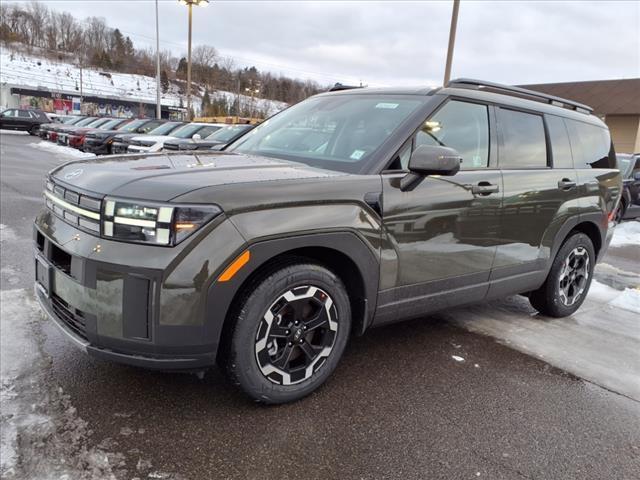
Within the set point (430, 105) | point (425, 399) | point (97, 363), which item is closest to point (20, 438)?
point (97, 363)

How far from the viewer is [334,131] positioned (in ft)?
11.8

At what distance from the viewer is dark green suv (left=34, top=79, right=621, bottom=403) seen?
2.33 meters

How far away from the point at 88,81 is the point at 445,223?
109m

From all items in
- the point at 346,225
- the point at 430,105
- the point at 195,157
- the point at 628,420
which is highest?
the point at 430,105

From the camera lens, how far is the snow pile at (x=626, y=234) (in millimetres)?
9430

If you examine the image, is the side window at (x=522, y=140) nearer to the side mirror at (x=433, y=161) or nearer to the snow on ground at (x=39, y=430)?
the side mirror at (x=433, y=161)

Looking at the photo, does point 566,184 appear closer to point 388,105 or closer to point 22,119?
point 388,105

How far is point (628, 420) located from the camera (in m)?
3.02

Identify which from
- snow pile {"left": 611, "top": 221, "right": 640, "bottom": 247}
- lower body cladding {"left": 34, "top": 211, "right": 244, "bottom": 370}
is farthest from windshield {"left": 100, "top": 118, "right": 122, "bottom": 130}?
lower body cladding {"left": 34, "top": 211, "right": 244, "bottom": 370}

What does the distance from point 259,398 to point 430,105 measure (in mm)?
2136

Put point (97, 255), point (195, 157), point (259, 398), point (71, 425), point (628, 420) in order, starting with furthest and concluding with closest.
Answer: point (195, 157) → point (628, 420) → point (259, 398) → point (71, 425) → point (97, 255)

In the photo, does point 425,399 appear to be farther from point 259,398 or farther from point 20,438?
point 20,438

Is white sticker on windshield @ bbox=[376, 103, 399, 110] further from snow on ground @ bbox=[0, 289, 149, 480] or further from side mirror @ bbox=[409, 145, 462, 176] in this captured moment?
snow on ground @ bbox=[0, 289, 149, 480]

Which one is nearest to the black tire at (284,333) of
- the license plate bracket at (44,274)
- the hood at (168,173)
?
the hood at (168,173)
